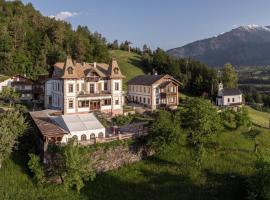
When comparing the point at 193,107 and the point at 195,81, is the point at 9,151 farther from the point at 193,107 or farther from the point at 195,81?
the point at 195,81

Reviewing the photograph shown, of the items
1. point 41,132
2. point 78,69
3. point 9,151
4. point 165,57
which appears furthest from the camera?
point 165,57

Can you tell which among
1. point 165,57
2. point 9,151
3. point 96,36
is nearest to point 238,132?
point 9,151

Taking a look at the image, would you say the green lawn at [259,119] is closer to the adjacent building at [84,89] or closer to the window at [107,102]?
the adjacent building at [84,89]

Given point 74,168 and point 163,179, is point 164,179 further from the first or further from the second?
point 74,168

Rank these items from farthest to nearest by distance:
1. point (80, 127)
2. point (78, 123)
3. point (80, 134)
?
point (78, 123)
point (80, 127)
point (80, 134)

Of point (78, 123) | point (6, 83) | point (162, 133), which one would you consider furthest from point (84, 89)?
point (6, 83)

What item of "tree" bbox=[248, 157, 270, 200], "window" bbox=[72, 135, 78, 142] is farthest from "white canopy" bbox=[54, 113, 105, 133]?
"tree" bbox=[248, 157, 270, 200]
